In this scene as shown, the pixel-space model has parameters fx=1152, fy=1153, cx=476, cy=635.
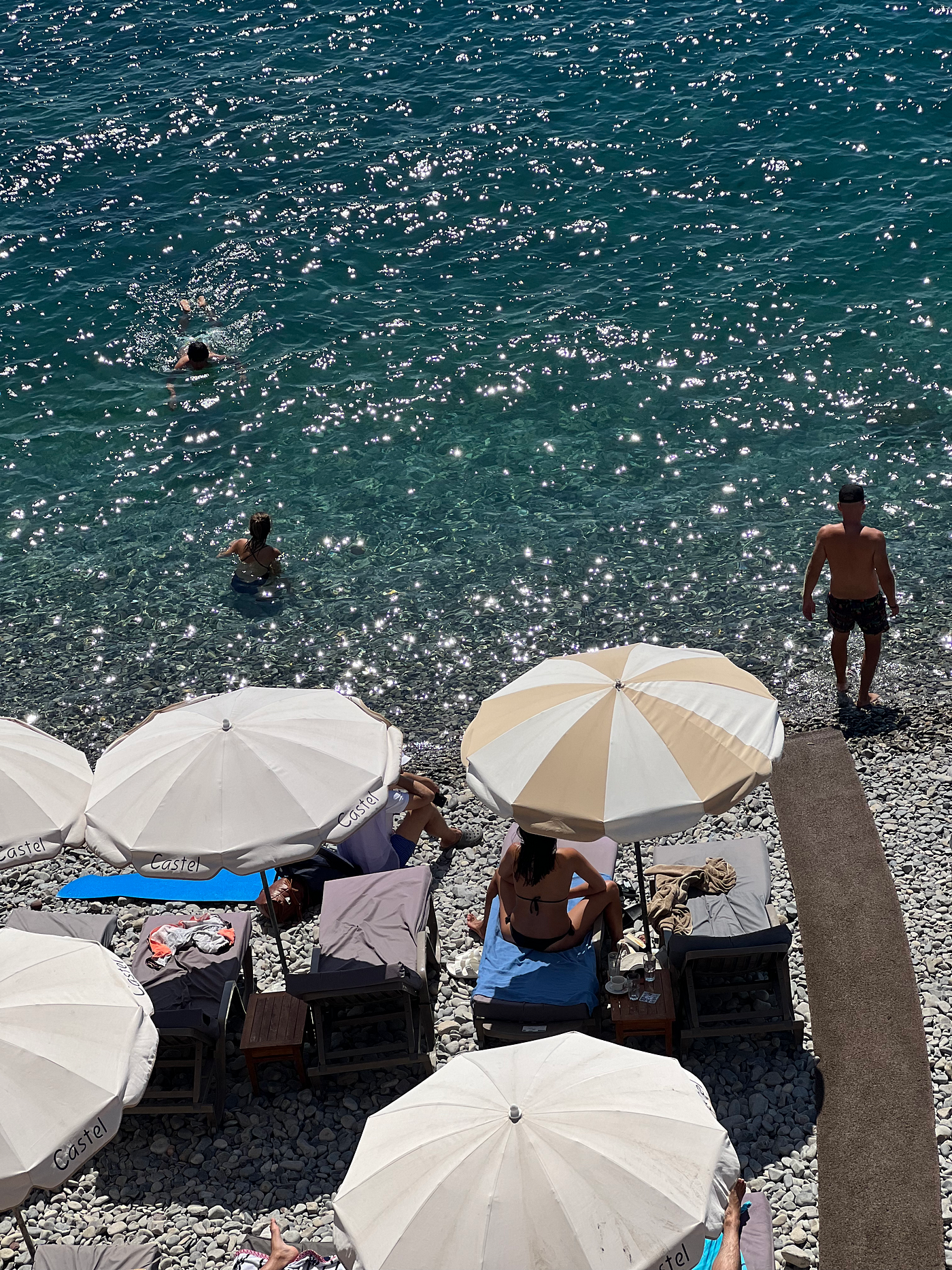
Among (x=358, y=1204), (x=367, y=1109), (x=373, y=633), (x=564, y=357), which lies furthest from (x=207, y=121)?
(x=358, y=1204)

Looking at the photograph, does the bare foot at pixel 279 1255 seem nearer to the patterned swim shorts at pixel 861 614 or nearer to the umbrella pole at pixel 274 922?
the umbrella pole at pixel 274 922

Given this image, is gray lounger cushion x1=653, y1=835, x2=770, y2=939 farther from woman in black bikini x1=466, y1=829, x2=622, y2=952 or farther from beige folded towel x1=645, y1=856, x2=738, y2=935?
woman in black bikini x1=466, y1=829, x2=622, y2=952

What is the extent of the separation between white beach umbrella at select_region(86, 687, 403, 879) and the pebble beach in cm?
182

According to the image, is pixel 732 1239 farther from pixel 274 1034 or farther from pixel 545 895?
pixel 274 1034

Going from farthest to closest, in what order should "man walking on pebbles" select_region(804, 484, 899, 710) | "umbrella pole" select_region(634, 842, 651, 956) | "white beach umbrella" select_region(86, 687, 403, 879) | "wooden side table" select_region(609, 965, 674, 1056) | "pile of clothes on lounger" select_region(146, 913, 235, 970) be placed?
"man walking on pebbles" select_region(804, 484, 899, 710) → "pile of clothes on lounger" select_region(146, 913, 235, 970) → "umbrella pole" select_region(634, 842, 651, 956) → "wooden side table" select_region(609, 965, 674, 1056) → "white beach umbrella" select_region(86, 687, 403, 879)

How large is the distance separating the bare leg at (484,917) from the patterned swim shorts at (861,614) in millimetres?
4695

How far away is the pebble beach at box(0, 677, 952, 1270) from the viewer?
23.2ft

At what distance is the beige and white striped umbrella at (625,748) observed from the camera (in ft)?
24.1

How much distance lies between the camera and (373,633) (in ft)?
46.7

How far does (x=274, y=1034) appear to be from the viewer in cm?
802

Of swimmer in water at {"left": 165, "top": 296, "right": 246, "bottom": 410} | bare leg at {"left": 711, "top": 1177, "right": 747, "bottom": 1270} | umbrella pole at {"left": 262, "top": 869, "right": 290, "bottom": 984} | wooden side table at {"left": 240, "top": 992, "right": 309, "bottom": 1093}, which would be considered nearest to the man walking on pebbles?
umbrella pole at {"left": 262, "top": 869, "right": 290, "bottom": 984}

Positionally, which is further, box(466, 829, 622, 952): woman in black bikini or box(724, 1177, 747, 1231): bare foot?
box(466, 829, 622, 952): woman in black bikini

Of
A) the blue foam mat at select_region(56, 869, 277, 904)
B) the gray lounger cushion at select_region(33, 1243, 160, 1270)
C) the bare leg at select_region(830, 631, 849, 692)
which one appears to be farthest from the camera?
the bare leg at select_region(830, 631, 849, 692)

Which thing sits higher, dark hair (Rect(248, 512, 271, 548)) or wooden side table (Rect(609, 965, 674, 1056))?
dark hair (Rect(248, 512, 271, 548))
